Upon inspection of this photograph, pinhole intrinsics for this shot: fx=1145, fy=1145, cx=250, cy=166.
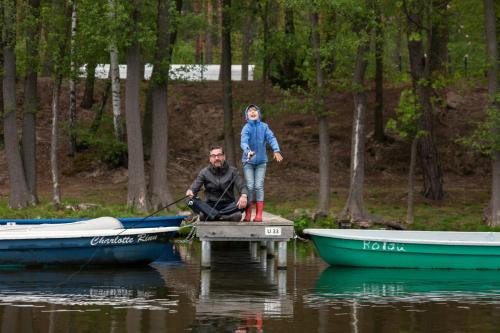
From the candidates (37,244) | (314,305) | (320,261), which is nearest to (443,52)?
(320,261)

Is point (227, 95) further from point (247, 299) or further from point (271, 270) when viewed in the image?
point (247, 299)

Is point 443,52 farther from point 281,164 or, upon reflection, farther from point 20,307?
point 20,307

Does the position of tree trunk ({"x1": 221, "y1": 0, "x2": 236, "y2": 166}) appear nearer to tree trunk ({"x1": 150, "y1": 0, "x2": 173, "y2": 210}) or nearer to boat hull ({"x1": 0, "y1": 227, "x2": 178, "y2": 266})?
tree trunk ({"x1": 150, "y1": 0, "x2": 173, "y2": 210})

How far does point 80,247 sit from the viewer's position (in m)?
22.2

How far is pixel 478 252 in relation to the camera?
22.8 m

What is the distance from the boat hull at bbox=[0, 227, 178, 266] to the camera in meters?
22.1

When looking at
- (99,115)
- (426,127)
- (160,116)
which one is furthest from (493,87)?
(99,115)

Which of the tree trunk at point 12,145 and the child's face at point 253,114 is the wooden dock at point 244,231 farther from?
the tree trunk at point 12,145

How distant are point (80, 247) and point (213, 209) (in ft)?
9.41

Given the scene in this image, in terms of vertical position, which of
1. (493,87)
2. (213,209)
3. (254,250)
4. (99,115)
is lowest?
(254,250)

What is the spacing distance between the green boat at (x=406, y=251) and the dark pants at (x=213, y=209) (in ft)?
7.72

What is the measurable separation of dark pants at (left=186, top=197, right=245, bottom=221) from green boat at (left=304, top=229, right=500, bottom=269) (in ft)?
7.72

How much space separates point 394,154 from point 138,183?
466 inches

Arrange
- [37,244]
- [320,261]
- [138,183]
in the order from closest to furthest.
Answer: [37,244]
[320,261]
[138,183]
